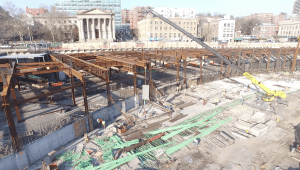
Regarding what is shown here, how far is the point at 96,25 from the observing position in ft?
289

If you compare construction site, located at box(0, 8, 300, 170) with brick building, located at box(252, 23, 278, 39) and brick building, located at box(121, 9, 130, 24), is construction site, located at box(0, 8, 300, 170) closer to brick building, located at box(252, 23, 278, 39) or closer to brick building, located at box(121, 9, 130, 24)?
brick building, located at box(252, 23, 278, 39)

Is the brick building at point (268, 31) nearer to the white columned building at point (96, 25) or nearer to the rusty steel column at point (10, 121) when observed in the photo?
the white columned building at point (96, 25)

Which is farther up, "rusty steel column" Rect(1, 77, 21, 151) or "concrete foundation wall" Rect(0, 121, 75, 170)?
"rusty steel column" Rect(1, 77, 21, 151)

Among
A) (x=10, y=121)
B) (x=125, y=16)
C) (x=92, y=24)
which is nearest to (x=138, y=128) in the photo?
(x=10, y=121)

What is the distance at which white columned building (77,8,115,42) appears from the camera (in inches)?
3121

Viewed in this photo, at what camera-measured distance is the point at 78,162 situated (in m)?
13.2

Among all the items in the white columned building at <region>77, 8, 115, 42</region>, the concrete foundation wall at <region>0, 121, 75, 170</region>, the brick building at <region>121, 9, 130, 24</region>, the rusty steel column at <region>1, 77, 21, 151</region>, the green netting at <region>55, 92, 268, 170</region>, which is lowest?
the green netting at <region>55, 92, 268, 170</region>

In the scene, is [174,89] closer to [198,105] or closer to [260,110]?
[198,105]

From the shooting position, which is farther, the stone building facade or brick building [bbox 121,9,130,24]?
brick building [bbox 121,9,130,24]

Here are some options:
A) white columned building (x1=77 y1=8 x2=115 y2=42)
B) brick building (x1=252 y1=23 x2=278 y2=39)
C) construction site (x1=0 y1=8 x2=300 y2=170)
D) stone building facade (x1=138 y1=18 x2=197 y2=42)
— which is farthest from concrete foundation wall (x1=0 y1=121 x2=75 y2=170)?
brick building (x1=252 y1=23 x2=278 y2=39)

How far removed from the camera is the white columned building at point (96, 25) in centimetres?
7926

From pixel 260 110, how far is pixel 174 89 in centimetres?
1196

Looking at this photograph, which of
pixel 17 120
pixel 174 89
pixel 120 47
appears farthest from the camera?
pixel 120 47

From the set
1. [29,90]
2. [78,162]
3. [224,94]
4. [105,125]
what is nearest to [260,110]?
[224,94]
